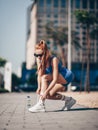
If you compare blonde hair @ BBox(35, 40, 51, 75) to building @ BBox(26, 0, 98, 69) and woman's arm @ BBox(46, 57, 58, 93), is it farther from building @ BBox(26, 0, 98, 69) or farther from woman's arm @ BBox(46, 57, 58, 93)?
building @ BBox(26, 0, 98, 69)

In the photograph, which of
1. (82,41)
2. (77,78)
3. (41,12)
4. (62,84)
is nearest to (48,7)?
(41,12)

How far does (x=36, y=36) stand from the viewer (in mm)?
143000

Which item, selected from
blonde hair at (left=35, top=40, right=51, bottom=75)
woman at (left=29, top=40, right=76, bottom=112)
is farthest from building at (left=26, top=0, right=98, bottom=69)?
blonde hair at (left=35, top=40, right=51, bottom=75)

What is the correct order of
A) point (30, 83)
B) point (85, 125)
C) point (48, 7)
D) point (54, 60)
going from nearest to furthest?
1. point (85, 125)
2. point (54, 60)
3. point (30, 83)
4. point (48, 7)

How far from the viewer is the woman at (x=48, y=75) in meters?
8.05

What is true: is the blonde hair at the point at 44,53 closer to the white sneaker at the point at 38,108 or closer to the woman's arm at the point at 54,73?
the woman's arm at the point at 54,73

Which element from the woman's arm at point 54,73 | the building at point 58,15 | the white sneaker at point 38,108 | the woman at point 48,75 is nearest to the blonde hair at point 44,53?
the woman at point 48,75

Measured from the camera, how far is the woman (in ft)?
26.4

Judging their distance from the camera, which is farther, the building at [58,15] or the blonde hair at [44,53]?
the building at [58,15]

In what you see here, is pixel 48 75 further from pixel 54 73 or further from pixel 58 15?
pixel 58 15

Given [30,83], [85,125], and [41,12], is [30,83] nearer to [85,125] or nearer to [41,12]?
[85,125]

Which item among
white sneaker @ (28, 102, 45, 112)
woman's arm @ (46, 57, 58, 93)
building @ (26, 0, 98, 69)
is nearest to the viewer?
woman's arm @ (46, 57, 58, 93)

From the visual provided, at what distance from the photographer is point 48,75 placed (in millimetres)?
8148

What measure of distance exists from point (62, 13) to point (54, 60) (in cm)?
13759
